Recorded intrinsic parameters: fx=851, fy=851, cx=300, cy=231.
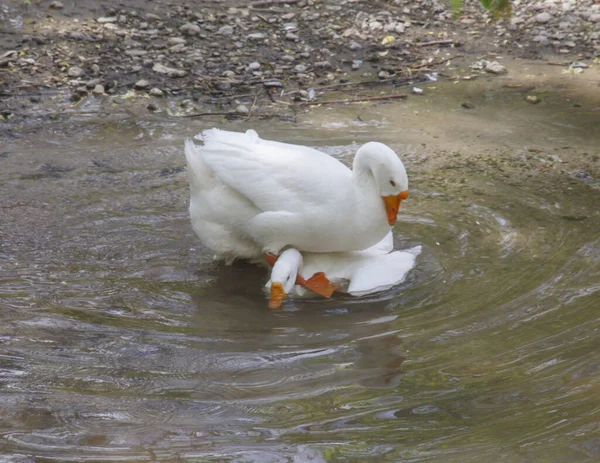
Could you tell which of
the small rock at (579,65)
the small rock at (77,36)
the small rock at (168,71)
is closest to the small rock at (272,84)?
the small rock at (168,71)

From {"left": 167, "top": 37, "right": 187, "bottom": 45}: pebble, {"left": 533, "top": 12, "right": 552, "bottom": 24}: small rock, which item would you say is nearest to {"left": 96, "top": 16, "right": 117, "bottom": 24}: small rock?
{"left": 167, "top": 37, "right": 187, "bottom": 45}: pebble

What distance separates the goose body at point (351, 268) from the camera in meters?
4.71

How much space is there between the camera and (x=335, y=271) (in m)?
4.95

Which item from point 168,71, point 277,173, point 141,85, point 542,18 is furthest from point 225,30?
point 277,173

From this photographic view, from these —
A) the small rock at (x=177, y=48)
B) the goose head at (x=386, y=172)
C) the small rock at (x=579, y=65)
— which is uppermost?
the goose head at (x=386, y=172)

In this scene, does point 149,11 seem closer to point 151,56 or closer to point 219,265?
point 151,56

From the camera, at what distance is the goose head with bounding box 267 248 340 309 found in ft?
15.2

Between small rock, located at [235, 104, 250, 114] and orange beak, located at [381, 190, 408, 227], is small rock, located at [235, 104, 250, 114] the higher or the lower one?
the lower one

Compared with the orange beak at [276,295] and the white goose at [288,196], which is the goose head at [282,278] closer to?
the orange beak at [276,295]

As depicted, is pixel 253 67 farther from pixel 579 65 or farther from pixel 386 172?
pixel 386 172

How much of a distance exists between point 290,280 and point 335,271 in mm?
370

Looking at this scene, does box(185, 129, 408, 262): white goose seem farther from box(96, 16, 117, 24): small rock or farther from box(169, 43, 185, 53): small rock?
box(96, 16, 117, 24): small rock

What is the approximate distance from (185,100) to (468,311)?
4.08 metres

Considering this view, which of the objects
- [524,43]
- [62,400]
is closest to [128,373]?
[62,400]
